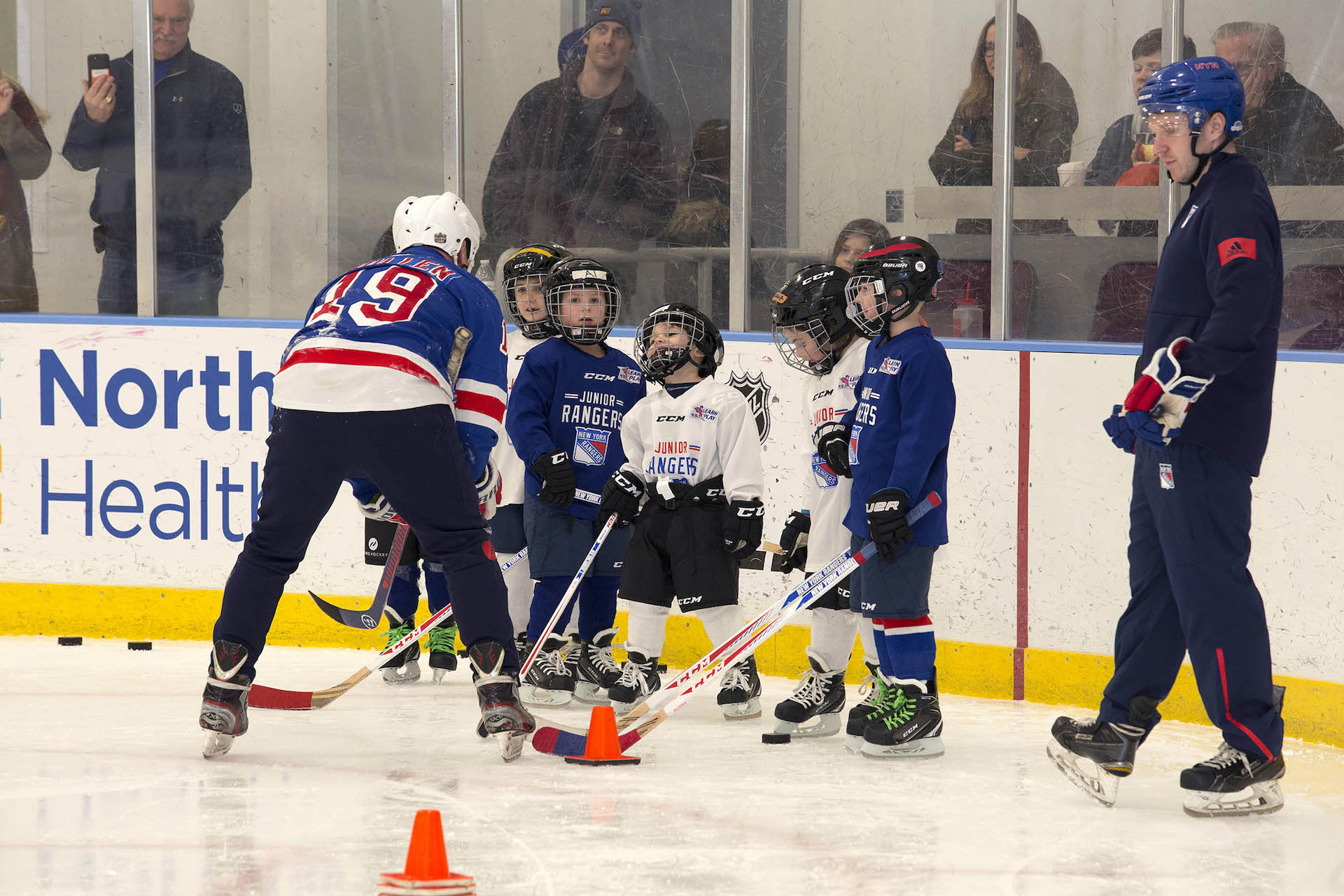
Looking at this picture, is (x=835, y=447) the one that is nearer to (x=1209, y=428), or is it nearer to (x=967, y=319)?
(x=1209, y=428)

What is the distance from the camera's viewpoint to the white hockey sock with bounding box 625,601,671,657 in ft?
13.1

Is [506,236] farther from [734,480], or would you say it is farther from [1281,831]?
[1281,831]

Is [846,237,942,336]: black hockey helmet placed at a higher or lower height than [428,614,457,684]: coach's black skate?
higher

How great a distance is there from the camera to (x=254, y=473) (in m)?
5.18

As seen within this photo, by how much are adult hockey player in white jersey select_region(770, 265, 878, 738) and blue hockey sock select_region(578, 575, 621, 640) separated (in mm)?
610

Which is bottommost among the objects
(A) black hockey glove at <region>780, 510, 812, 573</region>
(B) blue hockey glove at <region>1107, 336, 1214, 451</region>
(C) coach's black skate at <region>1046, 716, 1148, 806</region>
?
(C) coach's black skate at <region>1046, 716, 1148, 806</region>

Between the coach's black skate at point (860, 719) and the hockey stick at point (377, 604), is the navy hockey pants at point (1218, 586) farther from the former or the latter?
the hockey stick at point (377, 604)

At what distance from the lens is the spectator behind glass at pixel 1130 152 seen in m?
4.54

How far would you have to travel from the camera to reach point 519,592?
175 inches

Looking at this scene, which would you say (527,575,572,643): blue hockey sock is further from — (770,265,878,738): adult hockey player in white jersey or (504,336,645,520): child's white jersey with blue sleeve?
(770,265,878,738): adult hockey player in white jersey

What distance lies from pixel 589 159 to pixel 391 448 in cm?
250

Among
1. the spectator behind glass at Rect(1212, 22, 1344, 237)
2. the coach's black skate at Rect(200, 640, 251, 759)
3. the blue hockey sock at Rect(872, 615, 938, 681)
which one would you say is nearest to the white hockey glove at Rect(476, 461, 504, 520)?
the coach's black skate at Rect(200, 640, 251, 759)

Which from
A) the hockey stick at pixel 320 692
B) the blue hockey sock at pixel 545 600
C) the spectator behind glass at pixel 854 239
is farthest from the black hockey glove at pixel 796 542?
the spectator behind glass at pixel 854 239

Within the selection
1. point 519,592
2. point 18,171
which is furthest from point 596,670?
point 18,171
